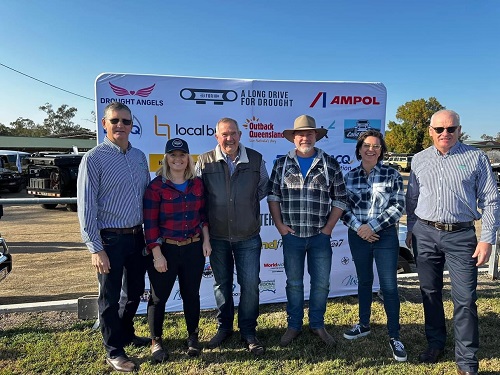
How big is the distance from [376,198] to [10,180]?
1986cm

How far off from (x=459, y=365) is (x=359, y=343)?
33.8 inches

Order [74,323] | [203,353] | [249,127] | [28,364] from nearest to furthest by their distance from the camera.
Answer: [28,364]
[203,353]
[74,323]
[249,127]

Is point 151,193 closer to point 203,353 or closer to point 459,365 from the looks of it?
point 203,353

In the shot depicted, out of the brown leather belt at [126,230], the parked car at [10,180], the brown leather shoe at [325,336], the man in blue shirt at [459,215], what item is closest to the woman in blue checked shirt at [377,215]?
the man in blue shirt at [459,215]

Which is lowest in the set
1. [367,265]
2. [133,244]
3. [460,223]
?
[367,265]

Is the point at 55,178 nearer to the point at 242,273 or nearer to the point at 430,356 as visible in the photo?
the point at 242,273

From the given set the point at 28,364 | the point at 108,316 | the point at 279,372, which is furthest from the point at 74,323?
the point at 279,372

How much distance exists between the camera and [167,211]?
2955 mm

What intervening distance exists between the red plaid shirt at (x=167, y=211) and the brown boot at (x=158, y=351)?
910 mm

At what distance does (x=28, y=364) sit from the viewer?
313 centimetres

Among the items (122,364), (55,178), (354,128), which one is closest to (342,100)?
(354,128)

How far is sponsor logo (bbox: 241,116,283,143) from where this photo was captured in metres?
4.23

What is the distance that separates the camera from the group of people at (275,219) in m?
2.91

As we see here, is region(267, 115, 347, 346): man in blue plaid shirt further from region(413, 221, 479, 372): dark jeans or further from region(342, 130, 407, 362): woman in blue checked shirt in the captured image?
region(413, 221, 479, 372): dark jeans
